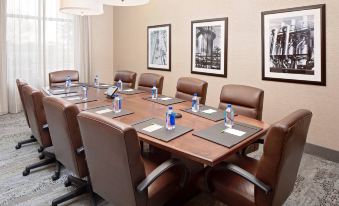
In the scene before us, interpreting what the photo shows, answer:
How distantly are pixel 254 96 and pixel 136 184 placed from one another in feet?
5.18

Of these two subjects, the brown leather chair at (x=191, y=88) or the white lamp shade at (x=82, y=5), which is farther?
the brown leather chair at (x=191, y=88)

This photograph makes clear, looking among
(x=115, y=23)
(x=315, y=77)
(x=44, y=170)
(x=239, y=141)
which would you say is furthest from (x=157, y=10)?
(x=239, y=141)

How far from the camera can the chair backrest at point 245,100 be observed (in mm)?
2484

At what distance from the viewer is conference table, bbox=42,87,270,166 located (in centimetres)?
155

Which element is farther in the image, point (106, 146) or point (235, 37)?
point (235, 37)

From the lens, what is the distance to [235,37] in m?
3.91

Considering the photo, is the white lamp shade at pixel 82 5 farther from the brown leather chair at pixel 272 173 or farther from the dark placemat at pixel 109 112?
the brown leather chair at pixel 272 173

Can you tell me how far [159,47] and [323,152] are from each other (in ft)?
11.2

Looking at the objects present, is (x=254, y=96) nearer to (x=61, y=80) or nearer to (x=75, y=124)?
(x=75, y=124)

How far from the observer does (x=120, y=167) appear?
4.71ft

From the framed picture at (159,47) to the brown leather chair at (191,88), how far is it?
5.72 ft

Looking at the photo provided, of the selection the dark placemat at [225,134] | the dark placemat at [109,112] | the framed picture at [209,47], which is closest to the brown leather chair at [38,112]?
the dark placemat at [109,112]

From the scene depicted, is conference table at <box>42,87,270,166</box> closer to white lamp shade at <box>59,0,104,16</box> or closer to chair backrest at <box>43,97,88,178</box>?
chair backrest at <box>43,97,88,178</box>

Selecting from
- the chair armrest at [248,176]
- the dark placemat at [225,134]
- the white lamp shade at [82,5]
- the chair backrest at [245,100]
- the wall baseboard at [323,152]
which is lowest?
the wall baseboard at [323,152]
